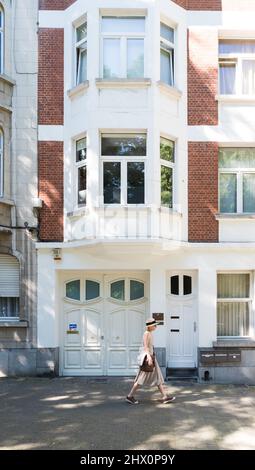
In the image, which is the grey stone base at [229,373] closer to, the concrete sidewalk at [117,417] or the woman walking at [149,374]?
the concrete sidewalk at [117,417]

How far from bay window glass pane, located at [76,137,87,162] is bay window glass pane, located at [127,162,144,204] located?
125 cm

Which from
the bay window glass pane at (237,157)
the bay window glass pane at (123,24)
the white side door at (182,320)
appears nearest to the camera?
the bay window glass pane at (123,24)

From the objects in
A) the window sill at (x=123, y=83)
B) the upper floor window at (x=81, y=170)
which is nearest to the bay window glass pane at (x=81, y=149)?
the upper floor window at (x=81, y=170)

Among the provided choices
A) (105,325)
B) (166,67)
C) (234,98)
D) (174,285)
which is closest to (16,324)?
(105,325)

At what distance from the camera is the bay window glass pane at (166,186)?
12539 millimetres

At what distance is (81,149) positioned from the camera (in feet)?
41.8

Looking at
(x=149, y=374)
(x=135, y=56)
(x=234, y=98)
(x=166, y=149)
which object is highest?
(x=135, y=56)

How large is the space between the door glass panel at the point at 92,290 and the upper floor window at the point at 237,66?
6251 mm

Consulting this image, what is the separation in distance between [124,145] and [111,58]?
2247 millimetres

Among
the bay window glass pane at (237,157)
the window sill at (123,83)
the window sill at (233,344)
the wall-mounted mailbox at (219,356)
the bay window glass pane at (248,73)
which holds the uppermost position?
the bay window glass pane at (248,73)

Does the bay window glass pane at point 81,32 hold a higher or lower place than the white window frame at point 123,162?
higher

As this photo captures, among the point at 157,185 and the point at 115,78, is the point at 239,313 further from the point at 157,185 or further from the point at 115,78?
the point at 115,78

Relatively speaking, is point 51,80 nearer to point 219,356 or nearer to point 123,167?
point 123,167

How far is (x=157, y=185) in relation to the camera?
12070mm
